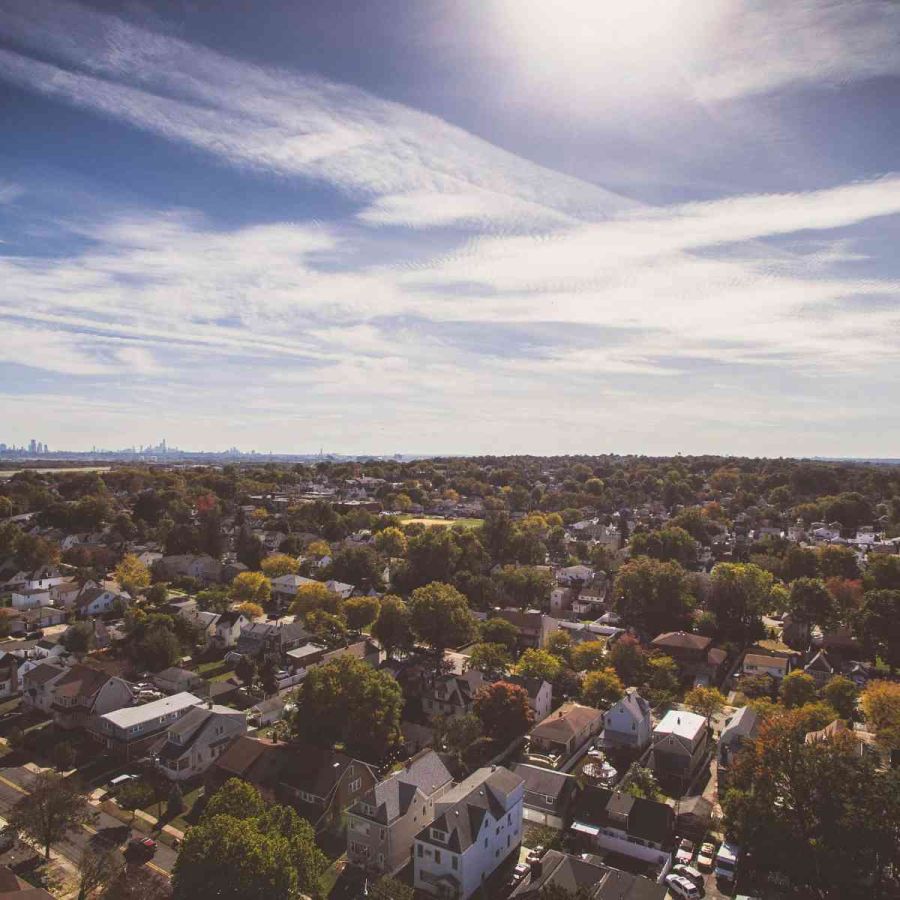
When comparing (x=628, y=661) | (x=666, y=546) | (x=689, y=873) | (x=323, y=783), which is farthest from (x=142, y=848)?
(x=666, y=546)

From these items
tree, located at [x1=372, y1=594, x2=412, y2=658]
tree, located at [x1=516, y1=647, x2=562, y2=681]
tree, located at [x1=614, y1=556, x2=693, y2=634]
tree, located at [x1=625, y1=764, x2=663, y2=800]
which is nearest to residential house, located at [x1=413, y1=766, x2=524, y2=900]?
tree, located at [x1=625, y1=764, x2=663, y2=800]

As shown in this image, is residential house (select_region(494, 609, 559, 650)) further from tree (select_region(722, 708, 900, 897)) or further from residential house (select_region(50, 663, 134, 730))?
residential house (select_region(50, 663, 134, 730))

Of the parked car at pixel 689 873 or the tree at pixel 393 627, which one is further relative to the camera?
the tree at pixel 393 627

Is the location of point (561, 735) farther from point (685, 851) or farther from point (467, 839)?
point (467, 839)

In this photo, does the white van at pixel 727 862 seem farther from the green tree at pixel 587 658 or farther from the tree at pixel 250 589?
the tree at pixel 250 589

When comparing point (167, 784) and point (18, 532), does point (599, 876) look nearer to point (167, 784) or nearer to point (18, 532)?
point (167, 784)

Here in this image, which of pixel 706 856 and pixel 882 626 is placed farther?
pixel 882 626

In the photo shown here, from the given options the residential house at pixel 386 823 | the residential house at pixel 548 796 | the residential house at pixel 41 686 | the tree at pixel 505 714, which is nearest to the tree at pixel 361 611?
the tree at pixel 505 714
